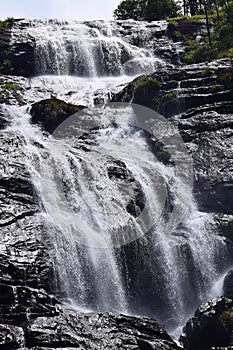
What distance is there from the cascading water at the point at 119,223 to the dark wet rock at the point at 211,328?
258 centimetres

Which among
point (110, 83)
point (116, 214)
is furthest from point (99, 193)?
point (110, 83)

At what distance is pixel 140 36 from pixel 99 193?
24.9 metres

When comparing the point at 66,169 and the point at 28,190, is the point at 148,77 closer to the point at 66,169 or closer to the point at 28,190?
the point at 66,169

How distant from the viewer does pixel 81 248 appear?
22188 mm

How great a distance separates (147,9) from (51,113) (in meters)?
30.8

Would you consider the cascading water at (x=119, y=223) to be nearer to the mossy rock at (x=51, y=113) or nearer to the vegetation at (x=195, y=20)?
the mossy rock at (x=51, y=113)

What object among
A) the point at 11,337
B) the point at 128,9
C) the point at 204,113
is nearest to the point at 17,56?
the point at 204,113

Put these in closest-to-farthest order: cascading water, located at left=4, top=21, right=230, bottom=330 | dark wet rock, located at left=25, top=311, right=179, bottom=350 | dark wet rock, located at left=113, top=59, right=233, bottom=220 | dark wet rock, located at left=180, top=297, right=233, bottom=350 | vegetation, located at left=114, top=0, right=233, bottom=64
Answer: dark wet rock, located at left=25, top=311, right=179, bottom=350, dark wet rock, located at left=180, top=297, right=233, bottom=350, cascading water, located at left=4, top=21, right=230, bottom=330, dark wet rock, located at left=113, top=59, right=233, bottom=220, vegetation, located at left=114, top=0, right=233, bottom=64

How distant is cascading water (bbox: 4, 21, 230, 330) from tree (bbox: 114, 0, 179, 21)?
28030 millimetres

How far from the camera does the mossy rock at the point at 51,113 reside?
31094mm

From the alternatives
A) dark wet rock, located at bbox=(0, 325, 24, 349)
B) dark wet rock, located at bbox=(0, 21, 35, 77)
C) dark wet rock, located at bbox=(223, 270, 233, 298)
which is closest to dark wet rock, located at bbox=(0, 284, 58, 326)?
dark wet rock, located at bbox=(0, 325, 24, 349)

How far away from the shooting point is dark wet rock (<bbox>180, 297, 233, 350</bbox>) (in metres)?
18.8

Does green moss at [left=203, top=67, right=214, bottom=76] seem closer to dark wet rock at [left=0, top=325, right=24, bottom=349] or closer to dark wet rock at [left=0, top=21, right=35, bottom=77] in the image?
dark wet rock at [left=0, top=21, right=35, bottom=77]

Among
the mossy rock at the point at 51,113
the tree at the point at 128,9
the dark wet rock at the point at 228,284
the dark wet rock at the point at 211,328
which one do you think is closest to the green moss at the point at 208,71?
the mossy rock at the point at 51,113
